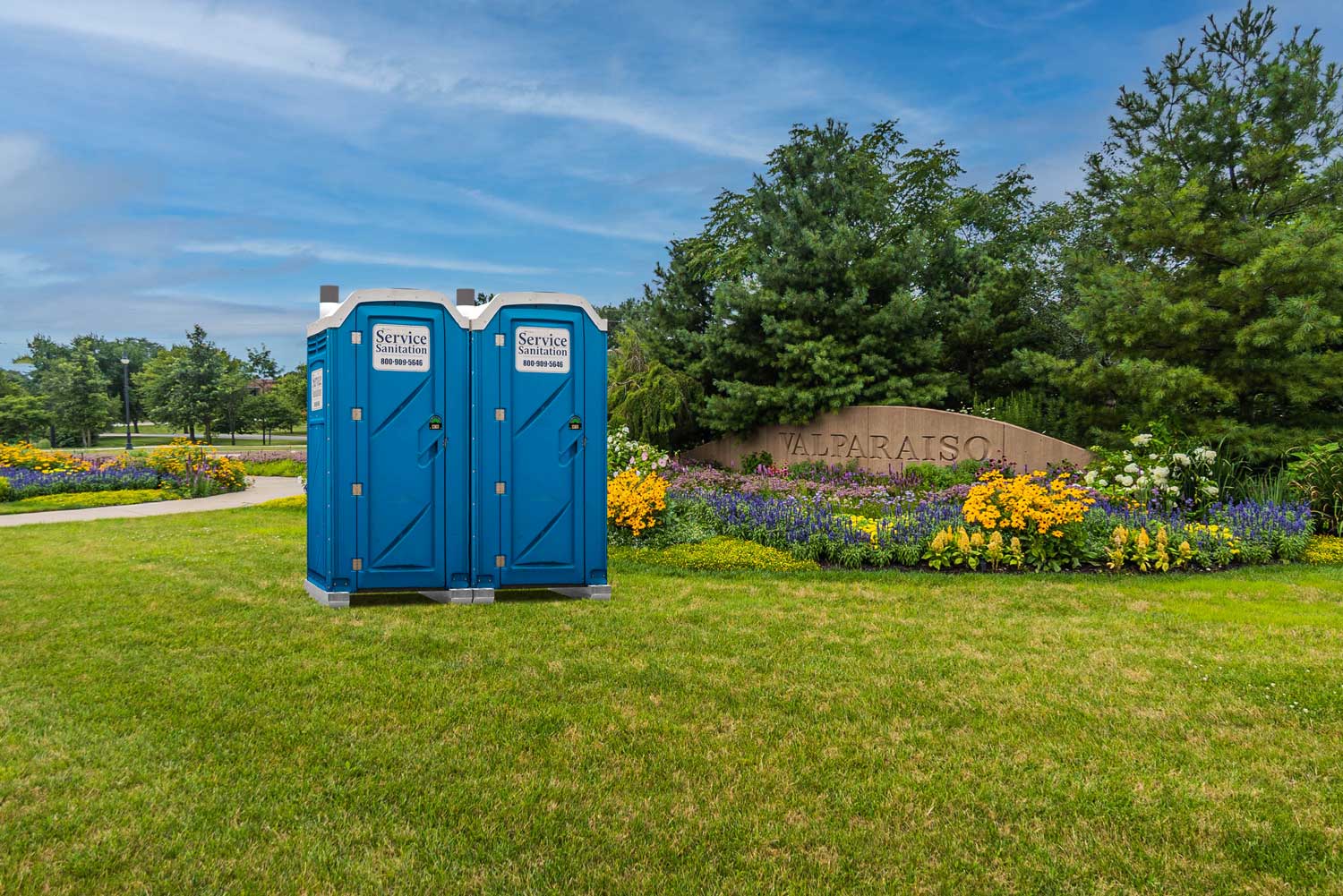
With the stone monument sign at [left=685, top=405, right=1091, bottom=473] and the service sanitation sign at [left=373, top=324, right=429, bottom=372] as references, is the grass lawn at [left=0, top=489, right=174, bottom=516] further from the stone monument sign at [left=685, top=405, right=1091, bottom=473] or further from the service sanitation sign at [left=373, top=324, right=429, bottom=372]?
the stone monument sign at [left=685, top=405, right=1091, bottom=473]

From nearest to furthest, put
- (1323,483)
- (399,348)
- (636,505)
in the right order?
(399,348), (636,505), (1323,483)

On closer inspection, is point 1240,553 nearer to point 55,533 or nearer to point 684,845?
point 684,845

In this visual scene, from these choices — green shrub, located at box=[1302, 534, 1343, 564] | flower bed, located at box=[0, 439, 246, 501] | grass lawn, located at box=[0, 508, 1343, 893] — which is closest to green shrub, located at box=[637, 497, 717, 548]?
grass lawn, located at box=[0, 508, 1343, 893]

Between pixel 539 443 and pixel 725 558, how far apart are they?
8.29 feet

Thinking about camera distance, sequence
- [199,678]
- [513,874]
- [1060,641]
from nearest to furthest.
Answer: [513,874], [199,678], [1060,641]

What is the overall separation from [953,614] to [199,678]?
208 inches

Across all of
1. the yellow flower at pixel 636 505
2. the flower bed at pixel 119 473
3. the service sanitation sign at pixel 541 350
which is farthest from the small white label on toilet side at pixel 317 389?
the flower bed at pixel 119 473

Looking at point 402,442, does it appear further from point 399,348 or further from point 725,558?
point 725,558

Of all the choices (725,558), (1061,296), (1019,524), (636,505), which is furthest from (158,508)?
(1061,296)

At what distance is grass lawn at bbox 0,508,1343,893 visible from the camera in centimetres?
284

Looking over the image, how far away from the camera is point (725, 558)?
8.28 metres

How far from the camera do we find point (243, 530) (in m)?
10.9

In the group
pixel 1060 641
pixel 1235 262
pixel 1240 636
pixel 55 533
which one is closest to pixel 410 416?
pixel 1060 641

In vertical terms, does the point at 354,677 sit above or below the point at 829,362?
below
